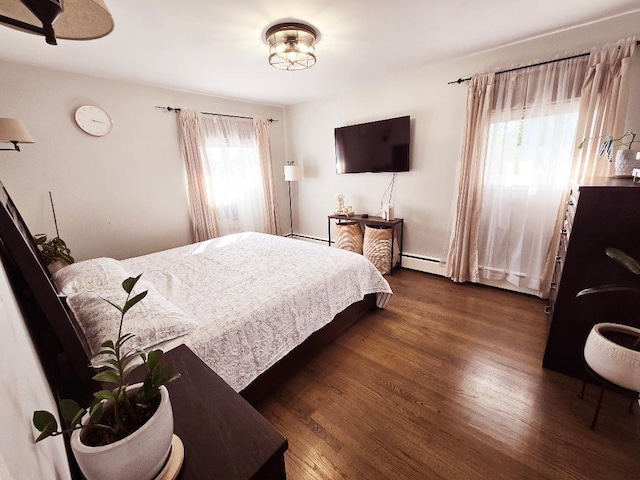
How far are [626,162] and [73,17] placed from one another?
9.83ft

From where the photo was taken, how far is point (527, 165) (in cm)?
260

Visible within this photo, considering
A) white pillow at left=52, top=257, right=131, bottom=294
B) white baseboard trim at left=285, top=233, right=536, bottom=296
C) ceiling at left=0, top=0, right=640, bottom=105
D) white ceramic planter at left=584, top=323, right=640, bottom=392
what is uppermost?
ceiling at left=0, top=0, right=640, bottom=105

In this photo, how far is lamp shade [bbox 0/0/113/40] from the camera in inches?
25.0

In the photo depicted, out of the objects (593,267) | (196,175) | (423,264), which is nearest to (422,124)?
(423,264)

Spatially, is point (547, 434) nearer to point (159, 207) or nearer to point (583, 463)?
point (583, 463)

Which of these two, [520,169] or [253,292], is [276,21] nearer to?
[253,292]

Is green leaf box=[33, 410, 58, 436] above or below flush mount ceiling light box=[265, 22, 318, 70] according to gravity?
below

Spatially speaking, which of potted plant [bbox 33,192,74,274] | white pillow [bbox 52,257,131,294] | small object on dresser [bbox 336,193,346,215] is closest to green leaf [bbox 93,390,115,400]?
white pillow [bbox 52,257,131,294]

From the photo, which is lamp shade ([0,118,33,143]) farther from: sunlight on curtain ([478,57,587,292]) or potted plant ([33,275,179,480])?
sunlight on curtain ([478,57,587,292])

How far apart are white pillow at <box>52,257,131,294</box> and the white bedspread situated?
277 millimetres

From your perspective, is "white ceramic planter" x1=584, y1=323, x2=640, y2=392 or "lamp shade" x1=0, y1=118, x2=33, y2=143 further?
"lamp shade" x1=0, y1=118, x2=33, y2=143

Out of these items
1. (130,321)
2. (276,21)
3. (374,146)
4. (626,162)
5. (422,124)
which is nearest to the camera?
(130,321)

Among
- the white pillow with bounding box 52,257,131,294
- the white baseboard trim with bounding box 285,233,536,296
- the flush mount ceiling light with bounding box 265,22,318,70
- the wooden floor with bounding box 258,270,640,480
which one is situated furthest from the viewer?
the white baseboard trim with bounding box 285,233,536,296

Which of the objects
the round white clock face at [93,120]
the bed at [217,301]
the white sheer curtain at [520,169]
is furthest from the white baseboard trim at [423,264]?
the round white clock face at [93,120]
